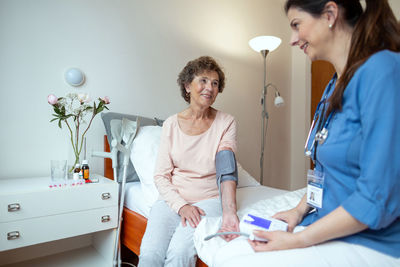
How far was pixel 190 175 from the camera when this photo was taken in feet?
4.31

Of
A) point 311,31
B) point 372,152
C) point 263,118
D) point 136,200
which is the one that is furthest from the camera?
point 263,118

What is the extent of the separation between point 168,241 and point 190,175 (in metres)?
0.34

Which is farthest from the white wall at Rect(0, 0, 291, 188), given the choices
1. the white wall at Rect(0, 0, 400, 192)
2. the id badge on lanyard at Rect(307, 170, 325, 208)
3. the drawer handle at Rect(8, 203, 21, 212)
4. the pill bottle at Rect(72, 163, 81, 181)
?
the id badge on lanyard at Rect(307, 170, 325, 208)

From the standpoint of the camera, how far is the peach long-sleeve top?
1287 mm

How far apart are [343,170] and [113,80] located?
1.66 metres

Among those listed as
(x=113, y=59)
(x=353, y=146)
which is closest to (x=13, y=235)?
(x=113, y=59)

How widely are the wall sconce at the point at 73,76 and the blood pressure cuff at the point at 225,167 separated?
1.07m

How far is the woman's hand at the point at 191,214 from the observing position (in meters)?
1.09

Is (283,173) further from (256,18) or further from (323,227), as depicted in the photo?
(323,227)

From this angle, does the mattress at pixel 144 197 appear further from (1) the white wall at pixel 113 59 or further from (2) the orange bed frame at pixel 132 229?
(1) the white wall at pixel 113 59

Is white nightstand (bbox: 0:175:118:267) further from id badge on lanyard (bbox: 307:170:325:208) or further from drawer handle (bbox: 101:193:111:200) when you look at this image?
id badge on lanyard (bbox: 307:170:325:208)

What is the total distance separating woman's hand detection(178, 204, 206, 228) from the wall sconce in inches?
44.2

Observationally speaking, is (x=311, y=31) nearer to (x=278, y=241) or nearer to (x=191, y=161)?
(x=278, y=241)

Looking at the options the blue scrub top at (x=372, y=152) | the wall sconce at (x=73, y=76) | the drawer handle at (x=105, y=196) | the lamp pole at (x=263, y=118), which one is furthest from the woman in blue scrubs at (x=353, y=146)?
the lamp pole at (x=263, y=118)
